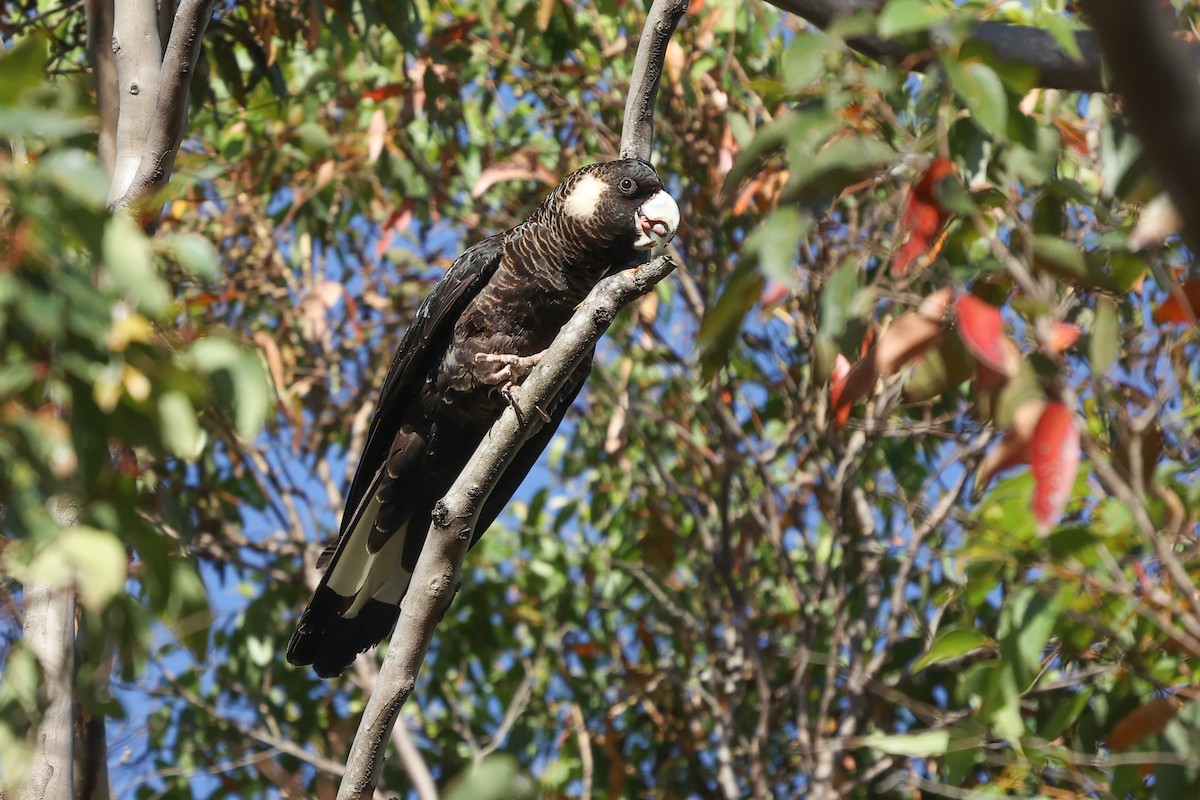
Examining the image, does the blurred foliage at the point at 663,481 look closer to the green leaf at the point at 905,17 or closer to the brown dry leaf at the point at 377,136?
the brown dry leaf at the point at 377,136

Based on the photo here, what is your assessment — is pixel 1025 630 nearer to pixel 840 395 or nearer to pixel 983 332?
pixel 840 395

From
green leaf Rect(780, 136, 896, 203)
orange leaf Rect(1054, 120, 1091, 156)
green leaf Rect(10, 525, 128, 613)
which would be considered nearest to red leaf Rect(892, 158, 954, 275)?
green leaf Rect(780, 136, 896, 203)

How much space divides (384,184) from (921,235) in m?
3.26

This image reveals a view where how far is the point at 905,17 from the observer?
1567mm

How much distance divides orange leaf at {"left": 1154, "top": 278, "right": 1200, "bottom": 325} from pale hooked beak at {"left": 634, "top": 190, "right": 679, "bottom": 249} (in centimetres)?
162

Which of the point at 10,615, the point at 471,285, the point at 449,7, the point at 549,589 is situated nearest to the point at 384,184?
the point at 449,7

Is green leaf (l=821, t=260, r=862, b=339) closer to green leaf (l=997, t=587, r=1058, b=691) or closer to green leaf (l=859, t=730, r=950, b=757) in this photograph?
green leaf (l=997, t=587, r=1058, b=691)

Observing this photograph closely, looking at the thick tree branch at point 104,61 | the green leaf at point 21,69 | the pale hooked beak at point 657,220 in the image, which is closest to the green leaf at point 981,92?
the green leaf at point 21,69

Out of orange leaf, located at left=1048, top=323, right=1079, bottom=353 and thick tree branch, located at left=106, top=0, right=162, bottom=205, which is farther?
thick tree branch, located at left=106, top=0, right=162, bottom=205

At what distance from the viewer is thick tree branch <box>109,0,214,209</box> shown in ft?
7.26

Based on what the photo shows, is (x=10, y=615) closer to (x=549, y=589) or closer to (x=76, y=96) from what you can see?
(x=76, y=96)

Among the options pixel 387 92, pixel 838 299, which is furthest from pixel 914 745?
pixel 387 92

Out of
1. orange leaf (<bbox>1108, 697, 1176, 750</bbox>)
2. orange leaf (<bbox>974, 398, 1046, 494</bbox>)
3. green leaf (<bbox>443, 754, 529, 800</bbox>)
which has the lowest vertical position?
green leaf (<bbox>443, 754, 529, 800</bbox>)

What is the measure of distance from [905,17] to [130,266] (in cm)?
101
